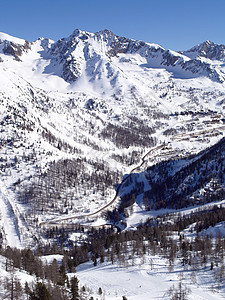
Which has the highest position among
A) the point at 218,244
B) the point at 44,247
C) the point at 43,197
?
the point at 43,197

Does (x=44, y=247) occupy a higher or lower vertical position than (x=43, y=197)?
lower

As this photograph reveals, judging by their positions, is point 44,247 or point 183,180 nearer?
point 44,247

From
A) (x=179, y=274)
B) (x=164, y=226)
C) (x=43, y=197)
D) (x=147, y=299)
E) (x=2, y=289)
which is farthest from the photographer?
(x=43, y=197)

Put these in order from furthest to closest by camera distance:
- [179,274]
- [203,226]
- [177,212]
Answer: [177,212] → [203,226] → [179,274]

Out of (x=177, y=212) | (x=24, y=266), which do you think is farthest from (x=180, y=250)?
(x=177, y=212)

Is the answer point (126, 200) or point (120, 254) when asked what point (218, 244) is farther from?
point (126, 200)

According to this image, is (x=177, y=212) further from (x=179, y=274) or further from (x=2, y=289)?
(x=2, y=289)
